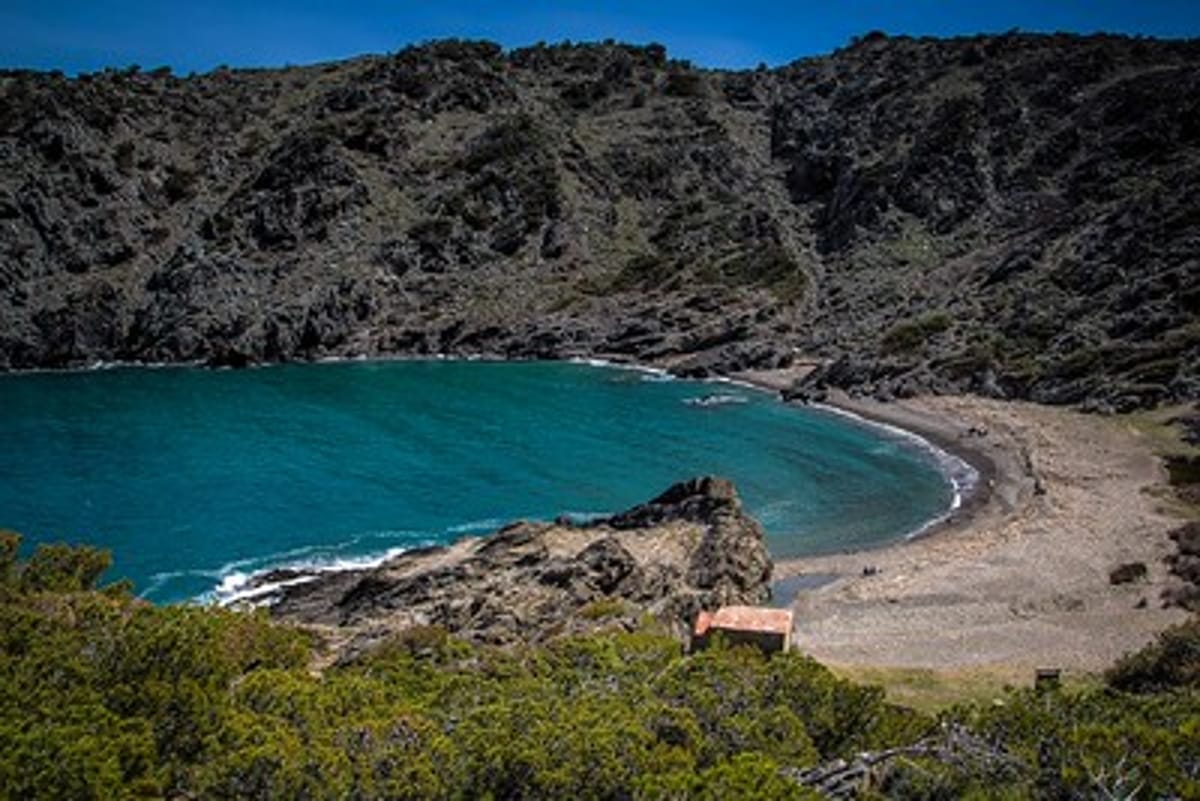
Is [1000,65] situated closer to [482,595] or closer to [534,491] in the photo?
[534,491]

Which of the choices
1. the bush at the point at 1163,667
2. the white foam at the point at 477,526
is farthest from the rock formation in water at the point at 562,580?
the bush at the point at 1163,667

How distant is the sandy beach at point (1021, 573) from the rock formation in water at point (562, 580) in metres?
4.26

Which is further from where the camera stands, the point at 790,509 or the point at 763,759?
the point at 790,509

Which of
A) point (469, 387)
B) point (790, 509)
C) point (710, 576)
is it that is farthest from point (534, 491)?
point (469, 387)

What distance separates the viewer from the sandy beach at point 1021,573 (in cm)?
3653

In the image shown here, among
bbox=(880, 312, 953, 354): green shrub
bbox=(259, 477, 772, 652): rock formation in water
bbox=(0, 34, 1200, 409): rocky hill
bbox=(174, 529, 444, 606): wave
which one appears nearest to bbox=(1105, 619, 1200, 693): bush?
bbox=(259, 477, 772, 652): rock formation in water

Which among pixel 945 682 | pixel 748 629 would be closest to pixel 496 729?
pixel 748 629

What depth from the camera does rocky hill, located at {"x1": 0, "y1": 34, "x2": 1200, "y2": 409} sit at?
97625 mm

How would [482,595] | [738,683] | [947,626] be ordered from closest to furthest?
[738,683], [482,595], [947,626]

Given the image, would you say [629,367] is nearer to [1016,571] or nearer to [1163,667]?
[1016,571]

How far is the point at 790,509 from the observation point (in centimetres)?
5919

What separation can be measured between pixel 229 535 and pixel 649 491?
24558 millimetres

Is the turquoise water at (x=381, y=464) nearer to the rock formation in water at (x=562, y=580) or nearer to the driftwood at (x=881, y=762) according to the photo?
the rock formation in water at (x=562, y=580)

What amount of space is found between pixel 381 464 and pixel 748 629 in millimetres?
41341
